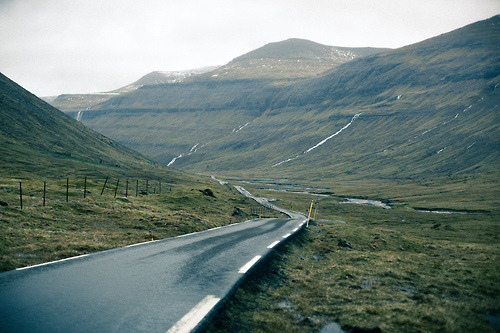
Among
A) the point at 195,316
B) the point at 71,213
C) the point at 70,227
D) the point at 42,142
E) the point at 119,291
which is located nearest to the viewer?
the point at 195,316

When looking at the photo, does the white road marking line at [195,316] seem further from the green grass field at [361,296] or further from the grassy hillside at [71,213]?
the grassy hillside at [71,213]

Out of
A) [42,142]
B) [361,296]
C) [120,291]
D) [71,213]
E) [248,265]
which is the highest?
[42,142]

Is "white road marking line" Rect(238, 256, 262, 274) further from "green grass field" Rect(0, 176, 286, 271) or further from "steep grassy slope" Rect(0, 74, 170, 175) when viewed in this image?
"steep grassy slope" Rect(0, 74, 170, 175)

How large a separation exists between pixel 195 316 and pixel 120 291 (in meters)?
2.44

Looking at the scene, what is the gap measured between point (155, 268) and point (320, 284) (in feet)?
17.3

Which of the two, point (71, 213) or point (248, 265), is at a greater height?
point (248, 265)

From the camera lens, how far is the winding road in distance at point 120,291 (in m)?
6.23

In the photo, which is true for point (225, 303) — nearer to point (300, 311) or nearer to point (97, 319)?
point (300, 311)

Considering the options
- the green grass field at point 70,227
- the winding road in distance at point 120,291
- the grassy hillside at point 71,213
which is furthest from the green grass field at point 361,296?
the grassy hillside at point 71,213

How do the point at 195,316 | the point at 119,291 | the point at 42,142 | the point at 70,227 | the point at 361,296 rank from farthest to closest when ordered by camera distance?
the point at 42,142, the point at 70,227, the point at 361,296, the point at 119,291, the point at 195,316

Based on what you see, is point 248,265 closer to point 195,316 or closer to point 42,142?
point 195,316

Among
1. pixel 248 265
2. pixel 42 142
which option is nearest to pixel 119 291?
pixel 248 265

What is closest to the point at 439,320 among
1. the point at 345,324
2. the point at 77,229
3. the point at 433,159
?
the point at 345,324

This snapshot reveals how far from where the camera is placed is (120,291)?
26.6 ft
